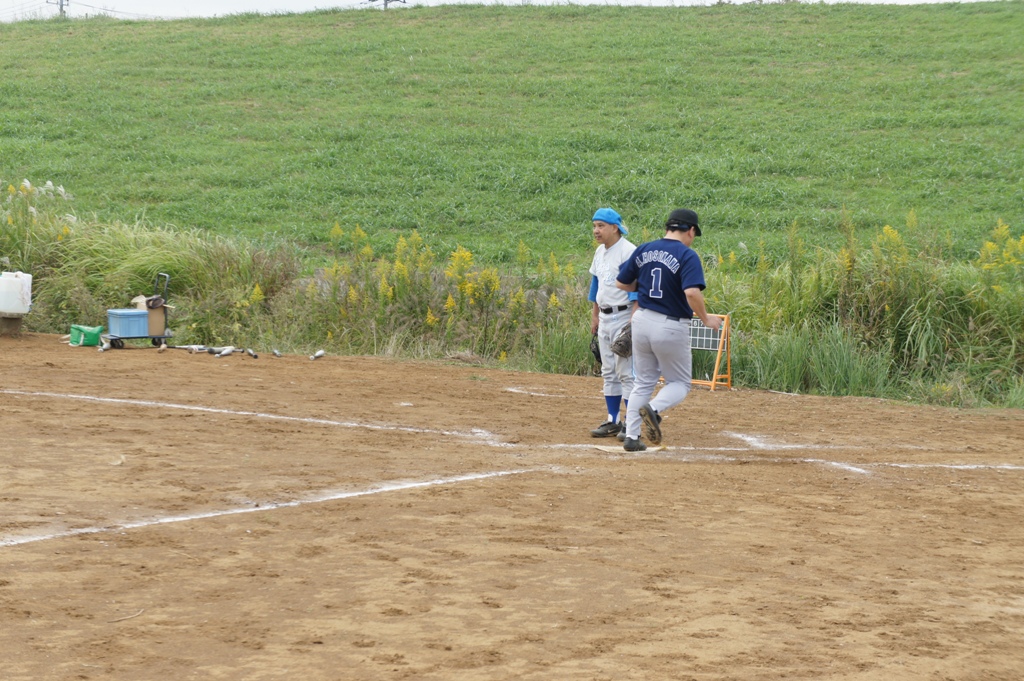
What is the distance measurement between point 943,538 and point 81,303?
535 inches

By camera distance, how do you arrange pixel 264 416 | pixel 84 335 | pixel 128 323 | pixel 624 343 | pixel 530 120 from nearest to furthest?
pixel 624 343 < pixel 264 416 < pixel 128 323 < pixel 84 335 < pixel 530 120

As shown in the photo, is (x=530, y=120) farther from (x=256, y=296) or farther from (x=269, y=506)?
(x=269, y=506)

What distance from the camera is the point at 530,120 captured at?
32.8 metres

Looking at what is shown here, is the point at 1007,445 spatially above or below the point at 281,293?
below

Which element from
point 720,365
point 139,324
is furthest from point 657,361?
point 139,324

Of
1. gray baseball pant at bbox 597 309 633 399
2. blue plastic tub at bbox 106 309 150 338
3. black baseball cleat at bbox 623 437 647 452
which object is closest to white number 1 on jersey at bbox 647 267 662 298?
gray baseball pant at bbox 597 309 633 399

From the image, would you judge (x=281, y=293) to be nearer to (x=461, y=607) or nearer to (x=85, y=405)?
(x=85, y=405)

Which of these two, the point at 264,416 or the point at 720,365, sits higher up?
the point at 720,365

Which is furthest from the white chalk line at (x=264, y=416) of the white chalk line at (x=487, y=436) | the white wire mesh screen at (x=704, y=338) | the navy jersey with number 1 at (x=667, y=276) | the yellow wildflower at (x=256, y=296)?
the yellow wildflower at (x=256, y=296)

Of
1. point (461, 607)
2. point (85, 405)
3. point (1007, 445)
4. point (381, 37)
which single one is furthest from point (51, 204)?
point (381, 37)

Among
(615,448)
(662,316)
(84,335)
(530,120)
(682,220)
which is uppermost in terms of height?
(530,120)

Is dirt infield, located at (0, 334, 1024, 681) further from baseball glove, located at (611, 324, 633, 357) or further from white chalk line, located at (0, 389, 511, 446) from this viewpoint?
baseball glove, located at (611, 324, 633, 357)

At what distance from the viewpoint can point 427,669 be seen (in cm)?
457

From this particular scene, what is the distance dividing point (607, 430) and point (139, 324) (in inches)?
311
